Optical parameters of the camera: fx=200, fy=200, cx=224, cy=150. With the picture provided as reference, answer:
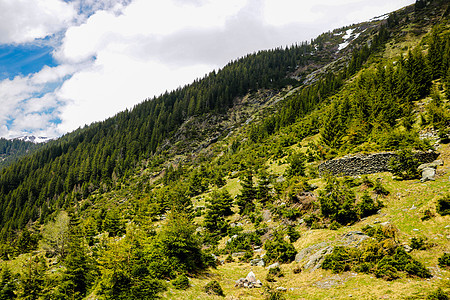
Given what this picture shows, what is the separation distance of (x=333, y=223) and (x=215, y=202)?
63.2 feet

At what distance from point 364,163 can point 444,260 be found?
15.7 m

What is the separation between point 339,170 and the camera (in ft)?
87.1

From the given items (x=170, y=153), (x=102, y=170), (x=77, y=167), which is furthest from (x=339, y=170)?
(x=77, y=167)

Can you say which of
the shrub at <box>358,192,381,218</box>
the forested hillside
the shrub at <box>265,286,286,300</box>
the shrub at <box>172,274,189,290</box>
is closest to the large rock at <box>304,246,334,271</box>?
the forested hillside

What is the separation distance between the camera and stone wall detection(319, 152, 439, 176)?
20666 mm

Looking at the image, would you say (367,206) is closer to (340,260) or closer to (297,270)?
(340,260)

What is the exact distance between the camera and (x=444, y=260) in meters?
10.0

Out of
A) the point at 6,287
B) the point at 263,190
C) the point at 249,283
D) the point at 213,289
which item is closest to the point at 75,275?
the point at 6,287

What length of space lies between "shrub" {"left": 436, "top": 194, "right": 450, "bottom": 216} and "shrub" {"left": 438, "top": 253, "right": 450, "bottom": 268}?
4084 mm

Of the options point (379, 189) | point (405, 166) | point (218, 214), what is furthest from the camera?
point (218, 214)

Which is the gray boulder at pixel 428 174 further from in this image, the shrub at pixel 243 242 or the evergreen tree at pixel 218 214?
the evergreen tree at pixel 218 214

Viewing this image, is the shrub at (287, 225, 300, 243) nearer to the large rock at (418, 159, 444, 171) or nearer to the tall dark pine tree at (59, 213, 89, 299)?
A: the large rock at (418, 159, 444, 171)

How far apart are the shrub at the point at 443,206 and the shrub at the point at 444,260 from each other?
4084mm

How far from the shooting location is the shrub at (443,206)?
12797mm
